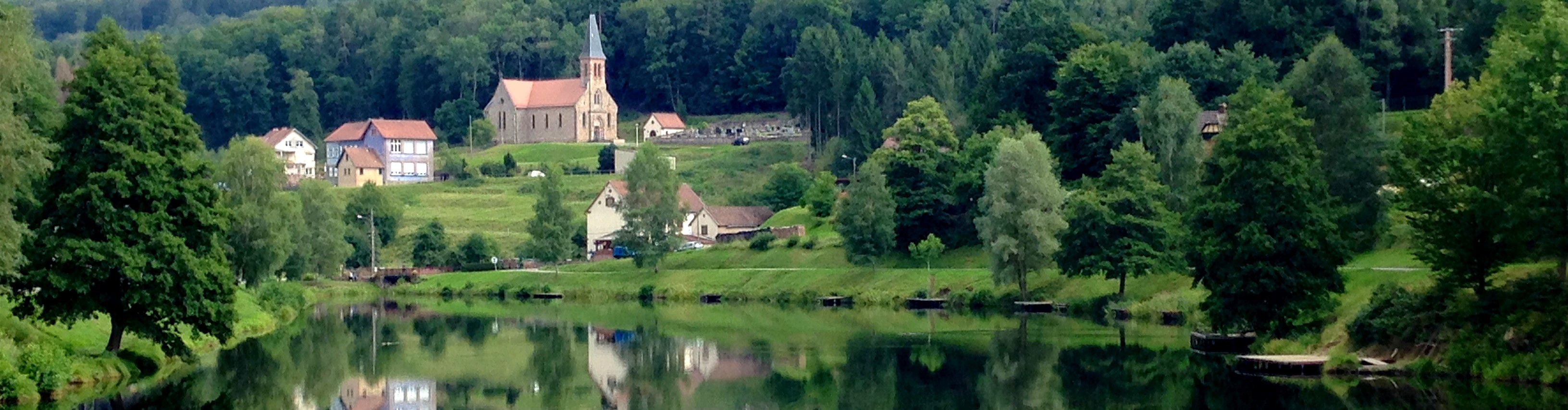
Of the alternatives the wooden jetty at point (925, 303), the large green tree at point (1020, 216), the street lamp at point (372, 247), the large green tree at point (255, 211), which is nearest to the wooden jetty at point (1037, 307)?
the large green tree at point (1020, 216)

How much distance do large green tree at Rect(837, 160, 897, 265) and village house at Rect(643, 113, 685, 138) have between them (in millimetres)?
79059

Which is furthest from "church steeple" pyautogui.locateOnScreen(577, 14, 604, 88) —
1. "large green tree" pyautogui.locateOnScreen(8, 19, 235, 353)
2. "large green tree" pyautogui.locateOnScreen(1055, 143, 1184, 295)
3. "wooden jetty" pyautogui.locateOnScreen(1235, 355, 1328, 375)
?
"wooden jetty" pyautogui.locateOnScreen(1235, 355, 1328, 375)

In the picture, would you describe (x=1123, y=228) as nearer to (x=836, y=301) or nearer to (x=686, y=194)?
(x=836, y=301)

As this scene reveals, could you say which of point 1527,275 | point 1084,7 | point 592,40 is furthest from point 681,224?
point 592,40

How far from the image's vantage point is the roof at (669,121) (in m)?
166

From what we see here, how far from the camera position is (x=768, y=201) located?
115 metres

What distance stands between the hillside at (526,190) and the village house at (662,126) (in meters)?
8.50

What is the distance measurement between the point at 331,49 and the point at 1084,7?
9162 centimetres

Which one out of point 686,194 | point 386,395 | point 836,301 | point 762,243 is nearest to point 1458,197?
point 386,395

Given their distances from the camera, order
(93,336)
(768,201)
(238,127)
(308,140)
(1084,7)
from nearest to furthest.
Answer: (93,336) → (768,201) → (1084,7) → (308,140) → (238,127)

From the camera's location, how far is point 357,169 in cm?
14350

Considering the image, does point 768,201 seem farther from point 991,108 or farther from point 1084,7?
point 1084,7

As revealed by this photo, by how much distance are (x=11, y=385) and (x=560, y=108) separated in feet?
420

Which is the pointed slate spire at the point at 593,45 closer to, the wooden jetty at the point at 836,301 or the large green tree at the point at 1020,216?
the wooden jetty at the point at 836,301
